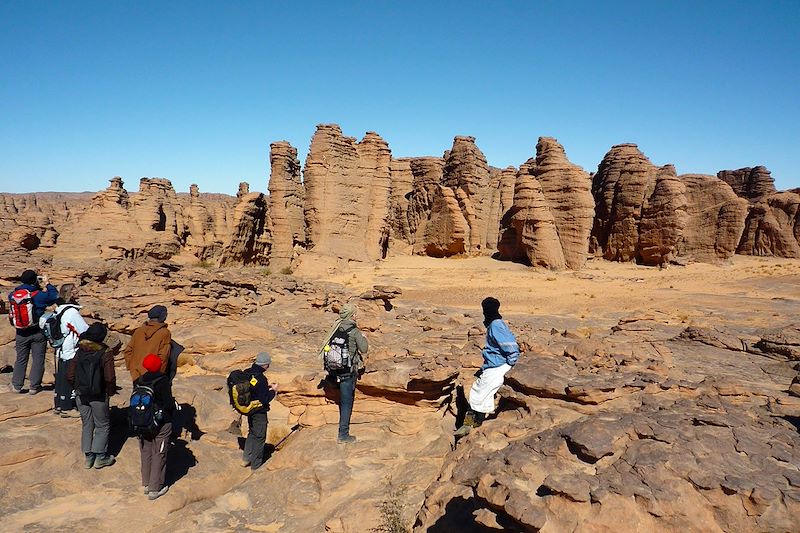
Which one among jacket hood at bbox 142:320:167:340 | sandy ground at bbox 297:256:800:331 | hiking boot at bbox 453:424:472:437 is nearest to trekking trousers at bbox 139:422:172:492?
jacket hood at bbox 142:320:167:340

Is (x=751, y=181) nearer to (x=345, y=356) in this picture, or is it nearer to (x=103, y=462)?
(x=345, y=356)

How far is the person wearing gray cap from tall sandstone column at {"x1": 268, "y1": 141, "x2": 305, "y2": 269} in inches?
811

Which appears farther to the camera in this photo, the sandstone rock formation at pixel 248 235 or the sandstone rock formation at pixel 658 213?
the sandstone rock formation at pixel 658 213

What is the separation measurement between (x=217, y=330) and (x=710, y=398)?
1022 cm

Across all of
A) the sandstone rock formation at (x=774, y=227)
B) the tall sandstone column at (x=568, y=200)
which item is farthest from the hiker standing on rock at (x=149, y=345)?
the sandstone rock formation at (x=774, y=227)

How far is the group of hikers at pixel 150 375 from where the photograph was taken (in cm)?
536

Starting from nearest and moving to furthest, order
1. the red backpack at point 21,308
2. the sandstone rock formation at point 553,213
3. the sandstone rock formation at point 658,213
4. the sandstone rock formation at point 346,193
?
the red backpack at point 21,308 → the sandstone rock formation at point 346,193 → the sandstone rock formation at point 553,213 → the sandstone rock formation at point 658,213

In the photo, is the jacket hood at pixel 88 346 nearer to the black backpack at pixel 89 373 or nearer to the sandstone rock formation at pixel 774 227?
the black backpack at pixel 89 373

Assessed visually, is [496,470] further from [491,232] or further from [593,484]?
[491,232]

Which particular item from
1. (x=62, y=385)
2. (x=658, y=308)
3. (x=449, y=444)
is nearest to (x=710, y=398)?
(x=449, y=444)

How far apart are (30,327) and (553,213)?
28452 mm

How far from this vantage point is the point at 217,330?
36.9 feet

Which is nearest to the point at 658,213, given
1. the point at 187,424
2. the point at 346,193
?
A: the point at 346,193

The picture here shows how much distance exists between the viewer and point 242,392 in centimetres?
593
